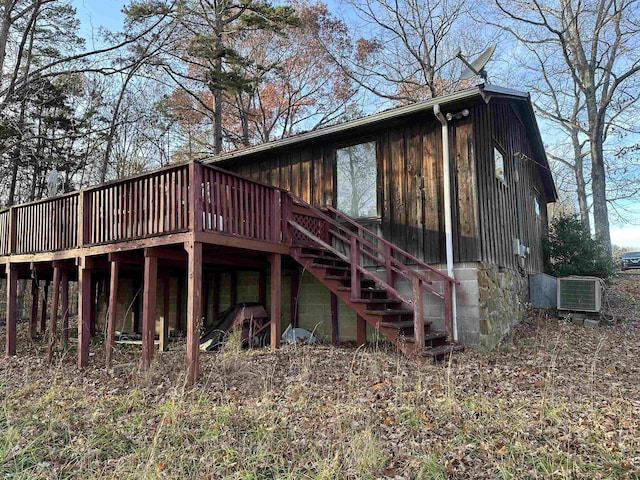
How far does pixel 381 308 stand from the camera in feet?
23.1

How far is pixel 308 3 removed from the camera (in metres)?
19.4

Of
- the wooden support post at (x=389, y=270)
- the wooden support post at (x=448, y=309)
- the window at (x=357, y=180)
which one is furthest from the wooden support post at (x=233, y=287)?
the wooden support post at (x=448, y=309)

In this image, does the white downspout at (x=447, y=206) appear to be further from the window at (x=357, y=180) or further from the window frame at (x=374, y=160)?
the window at (x=357, y=180)

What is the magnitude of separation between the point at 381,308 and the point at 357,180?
8.98ft

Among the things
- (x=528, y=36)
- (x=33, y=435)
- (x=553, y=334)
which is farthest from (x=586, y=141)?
(x=33, y=435)

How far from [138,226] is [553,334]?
741 cm

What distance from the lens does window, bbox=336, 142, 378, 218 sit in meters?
8.44

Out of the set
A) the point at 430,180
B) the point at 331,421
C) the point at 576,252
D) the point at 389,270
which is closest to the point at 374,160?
the point at 430,180

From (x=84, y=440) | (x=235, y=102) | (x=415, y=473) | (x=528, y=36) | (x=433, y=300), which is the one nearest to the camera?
(x=415, y=473)

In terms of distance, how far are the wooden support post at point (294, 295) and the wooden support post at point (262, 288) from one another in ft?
2.01

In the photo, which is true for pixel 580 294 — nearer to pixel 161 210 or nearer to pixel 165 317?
pixel 161 210

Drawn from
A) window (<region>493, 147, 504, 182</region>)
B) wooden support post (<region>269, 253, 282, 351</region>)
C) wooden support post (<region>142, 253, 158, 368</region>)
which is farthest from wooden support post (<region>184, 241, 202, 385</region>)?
window (<region>493, 147, 504, 182</region>)

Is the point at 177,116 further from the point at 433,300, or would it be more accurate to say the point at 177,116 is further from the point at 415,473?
the point at 415,473

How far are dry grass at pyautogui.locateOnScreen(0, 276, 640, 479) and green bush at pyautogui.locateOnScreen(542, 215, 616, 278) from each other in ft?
22.0
